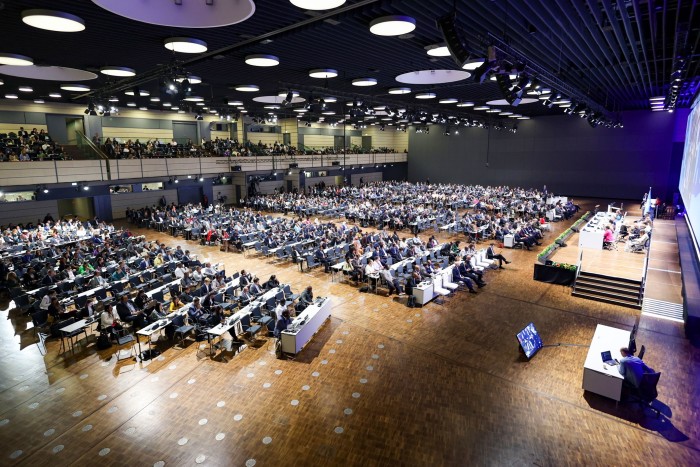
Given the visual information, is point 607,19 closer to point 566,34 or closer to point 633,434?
point 566,34

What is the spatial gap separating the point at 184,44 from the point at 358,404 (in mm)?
9912

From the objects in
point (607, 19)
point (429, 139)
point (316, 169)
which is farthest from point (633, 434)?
point (429, 139)

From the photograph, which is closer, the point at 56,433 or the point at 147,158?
the point at 56,433

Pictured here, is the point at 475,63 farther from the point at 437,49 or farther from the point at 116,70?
the point at 116,70

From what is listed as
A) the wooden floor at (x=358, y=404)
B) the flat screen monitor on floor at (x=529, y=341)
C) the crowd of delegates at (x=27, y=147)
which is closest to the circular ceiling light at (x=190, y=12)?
the wooden floor at (x=358, y=404)

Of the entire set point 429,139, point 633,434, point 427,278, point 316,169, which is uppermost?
point 429,139

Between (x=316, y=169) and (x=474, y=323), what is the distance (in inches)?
1206

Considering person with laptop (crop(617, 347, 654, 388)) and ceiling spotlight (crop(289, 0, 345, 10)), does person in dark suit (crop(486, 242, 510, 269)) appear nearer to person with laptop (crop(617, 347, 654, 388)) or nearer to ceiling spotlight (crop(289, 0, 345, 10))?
person with laptop (crop(617, 347, 654, 388))

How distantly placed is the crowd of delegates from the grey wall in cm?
3811

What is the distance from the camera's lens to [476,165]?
1736 inches

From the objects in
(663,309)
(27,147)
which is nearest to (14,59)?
(27,147)

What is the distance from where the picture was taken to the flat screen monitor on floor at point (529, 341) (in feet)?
29.0

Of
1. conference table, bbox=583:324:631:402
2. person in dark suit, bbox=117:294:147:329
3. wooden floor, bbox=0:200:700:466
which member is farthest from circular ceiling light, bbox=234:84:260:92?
conference table, bbox=583:324:631:402

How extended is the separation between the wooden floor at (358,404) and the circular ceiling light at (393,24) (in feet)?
24.6
